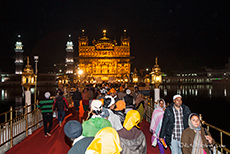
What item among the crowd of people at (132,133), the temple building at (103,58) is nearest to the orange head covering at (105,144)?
the crowd of people at (132,133)

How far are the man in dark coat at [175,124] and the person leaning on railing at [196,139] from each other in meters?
0.73

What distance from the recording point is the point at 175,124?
4.83m

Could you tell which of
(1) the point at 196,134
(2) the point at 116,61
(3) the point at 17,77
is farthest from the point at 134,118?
(3) the point at 17,77

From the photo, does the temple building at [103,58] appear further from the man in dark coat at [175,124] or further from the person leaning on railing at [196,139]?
the person leaning on railing at [196,139]

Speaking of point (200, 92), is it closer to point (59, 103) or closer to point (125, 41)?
point (125, 41)

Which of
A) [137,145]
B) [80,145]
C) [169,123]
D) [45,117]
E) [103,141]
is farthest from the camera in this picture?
[45,117]

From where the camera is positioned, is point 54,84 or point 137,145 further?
point 54,84

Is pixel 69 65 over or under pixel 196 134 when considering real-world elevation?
over

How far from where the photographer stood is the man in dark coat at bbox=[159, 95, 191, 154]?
4766mm

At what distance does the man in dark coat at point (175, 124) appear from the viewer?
477 centimetres

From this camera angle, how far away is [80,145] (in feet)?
9.50

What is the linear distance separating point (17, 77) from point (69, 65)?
26408 mm

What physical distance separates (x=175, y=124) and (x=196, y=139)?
2.99ft

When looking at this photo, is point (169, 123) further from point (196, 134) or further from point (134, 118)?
point (134, 118)
